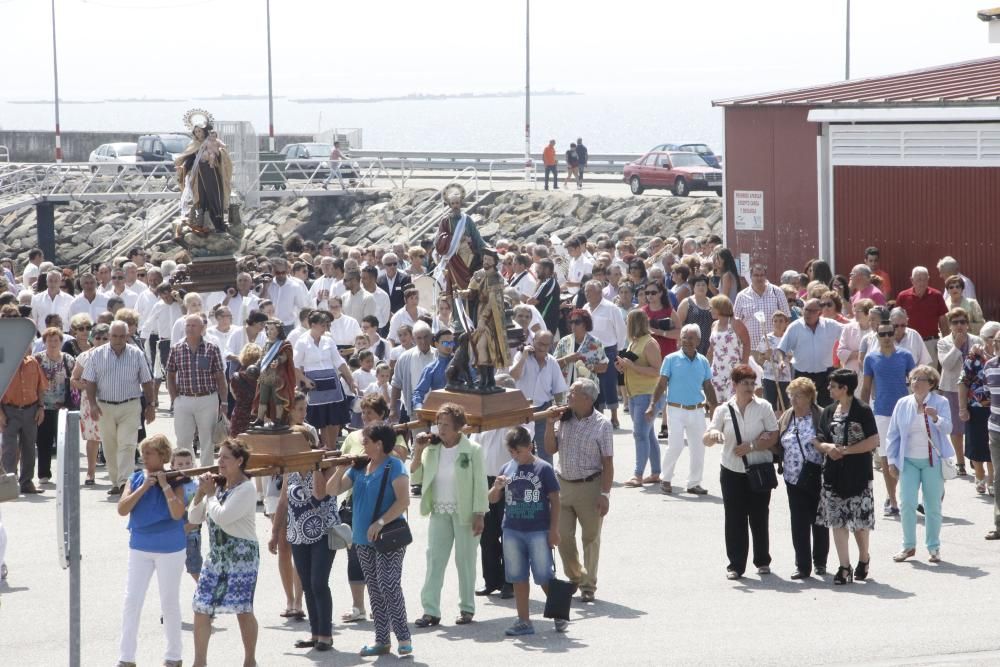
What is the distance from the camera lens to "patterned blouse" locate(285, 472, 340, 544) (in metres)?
10.3

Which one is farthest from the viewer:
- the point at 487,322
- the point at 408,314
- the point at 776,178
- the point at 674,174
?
the point at 674,174

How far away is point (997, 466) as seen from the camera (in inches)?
504

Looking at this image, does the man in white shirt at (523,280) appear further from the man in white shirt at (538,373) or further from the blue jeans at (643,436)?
the man in white shirt at (538,373)

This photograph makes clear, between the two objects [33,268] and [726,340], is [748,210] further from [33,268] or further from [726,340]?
[33,268]

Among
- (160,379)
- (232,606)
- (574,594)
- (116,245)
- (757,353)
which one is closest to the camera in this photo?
(232,606)

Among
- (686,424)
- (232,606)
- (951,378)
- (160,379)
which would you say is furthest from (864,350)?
(160,379)

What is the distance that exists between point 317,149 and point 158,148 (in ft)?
18.1

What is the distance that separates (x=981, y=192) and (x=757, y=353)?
212 inches

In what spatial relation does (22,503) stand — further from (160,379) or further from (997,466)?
(997,466)

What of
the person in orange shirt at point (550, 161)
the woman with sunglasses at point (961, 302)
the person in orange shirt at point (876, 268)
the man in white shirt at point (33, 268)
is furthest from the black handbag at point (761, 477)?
the person in orange shirt at point (550, 161)

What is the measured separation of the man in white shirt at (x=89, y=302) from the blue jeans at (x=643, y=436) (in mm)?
7782

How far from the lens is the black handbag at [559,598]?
35.2 feet

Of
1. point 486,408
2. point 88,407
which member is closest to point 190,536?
point 486,408

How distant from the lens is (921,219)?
21078 millimetres
